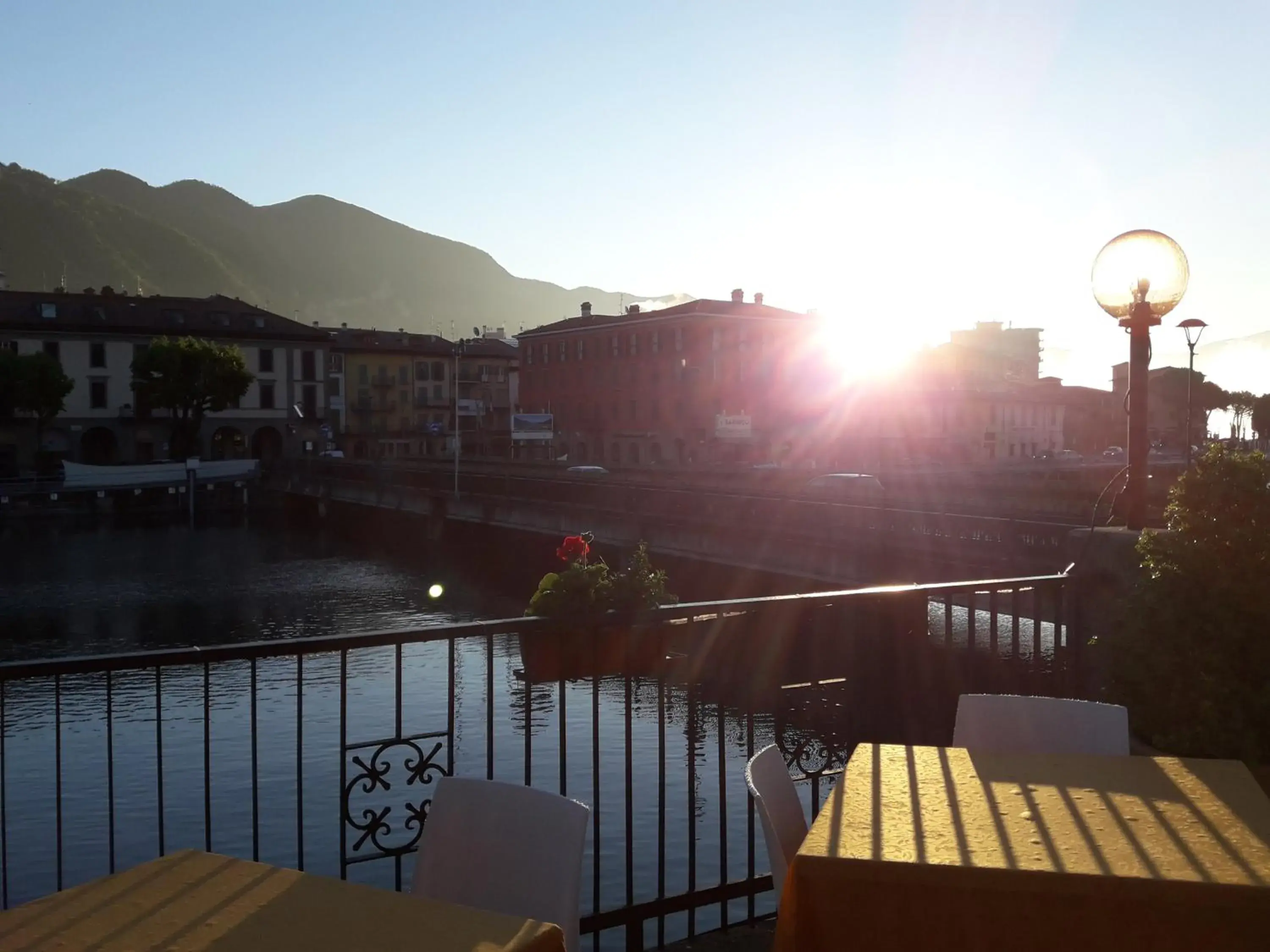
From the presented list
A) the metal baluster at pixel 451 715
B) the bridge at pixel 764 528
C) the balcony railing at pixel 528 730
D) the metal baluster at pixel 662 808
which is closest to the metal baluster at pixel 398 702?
the balcony railing at pixel 528 730

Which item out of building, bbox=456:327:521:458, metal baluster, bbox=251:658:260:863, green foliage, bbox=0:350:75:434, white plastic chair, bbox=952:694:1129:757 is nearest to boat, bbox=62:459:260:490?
green foliage, bbox=0:350:75:434

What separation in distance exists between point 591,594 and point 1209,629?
2.31m

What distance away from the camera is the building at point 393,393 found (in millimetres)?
90938

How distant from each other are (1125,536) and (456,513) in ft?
142

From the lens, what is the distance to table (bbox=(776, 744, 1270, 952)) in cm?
221

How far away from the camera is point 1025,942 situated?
227 cm

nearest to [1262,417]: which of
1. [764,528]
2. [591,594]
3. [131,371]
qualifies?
[764,528]

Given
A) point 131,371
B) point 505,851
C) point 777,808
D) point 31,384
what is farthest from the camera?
point 131,371

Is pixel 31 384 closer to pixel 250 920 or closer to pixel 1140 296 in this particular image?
pixel 1140 296

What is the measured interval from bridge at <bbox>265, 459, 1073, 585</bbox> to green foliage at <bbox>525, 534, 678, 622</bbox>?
17.7 metres

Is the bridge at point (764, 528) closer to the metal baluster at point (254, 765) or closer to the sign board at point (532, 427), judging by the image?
the metal baluster at point (254, 765)

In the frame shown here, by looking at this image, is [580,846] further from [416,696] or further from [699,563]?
[699,563]

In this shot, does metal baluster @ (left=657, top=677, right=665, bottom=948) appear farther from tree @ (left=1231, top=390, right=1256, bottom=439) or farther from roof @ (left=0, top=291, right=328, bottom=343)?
tree @ (left=1231, top=390, right=1256, bottom=439)

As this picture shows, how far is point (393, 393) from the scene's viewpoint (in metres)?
92.8
